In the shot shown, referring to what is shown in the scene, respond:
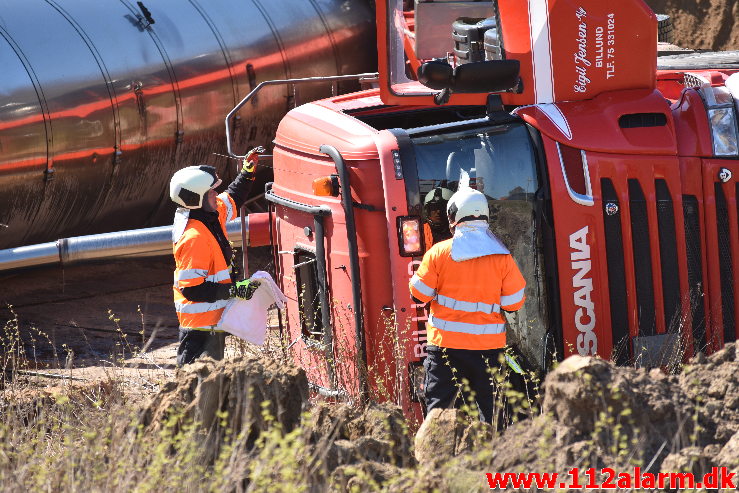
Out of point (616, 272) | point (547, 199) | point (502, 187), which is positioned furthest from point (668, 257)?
point (502, 187)

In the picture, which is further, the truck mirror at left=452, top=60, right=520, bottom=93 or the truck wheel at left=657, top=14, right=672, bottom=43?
the truck wheel at left=657, top=14, right=672, bottom=43

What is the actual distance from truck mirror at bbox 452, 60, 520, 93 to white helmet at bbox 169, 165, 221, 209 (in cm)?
151

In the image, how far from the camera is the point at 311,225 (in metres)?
6.67

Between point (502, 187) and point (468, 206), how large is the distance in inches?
20.1

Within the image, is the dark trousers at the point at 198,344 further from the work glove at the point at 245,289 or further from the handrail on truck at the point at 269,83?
the handrail on truck at the point at 269,83

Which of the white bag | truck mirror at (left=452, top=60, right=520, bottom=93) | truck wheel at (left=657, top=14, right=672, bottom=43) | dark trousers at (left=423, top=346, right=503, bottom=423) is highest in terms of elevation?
truck wheel at (left=657, top=14, right=672, bottom=43)

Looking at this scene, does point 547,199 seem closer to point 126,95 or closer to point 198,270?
point 198,270

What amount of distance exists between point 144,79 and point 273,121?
158 centimetres

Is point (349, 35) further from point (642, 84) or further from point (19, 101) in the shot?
point (642, 84)

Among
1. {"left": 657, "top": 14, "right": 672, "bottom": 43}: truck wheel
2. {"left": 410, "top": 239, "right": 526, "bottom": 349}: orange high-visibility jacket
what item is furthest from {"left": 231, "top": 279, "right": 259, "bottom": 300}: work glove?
{"left": 657, "top": 14, "right": 672, "bottom": 43}: truck wheel

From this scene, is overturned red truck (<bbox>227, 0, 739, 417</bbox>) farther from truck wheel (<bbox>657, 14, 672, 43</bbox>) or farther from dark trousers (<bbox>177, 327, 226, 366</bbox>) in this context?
truck wheel (<bbox>657, 14, 672, 43</bbox>)

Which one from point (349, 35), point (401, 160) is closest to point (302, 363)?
point (401, 160)

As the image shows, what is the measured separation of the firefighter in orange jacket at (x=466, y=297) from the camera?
5.91 m

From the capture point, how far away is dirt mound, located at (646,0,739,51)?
16562 mm
